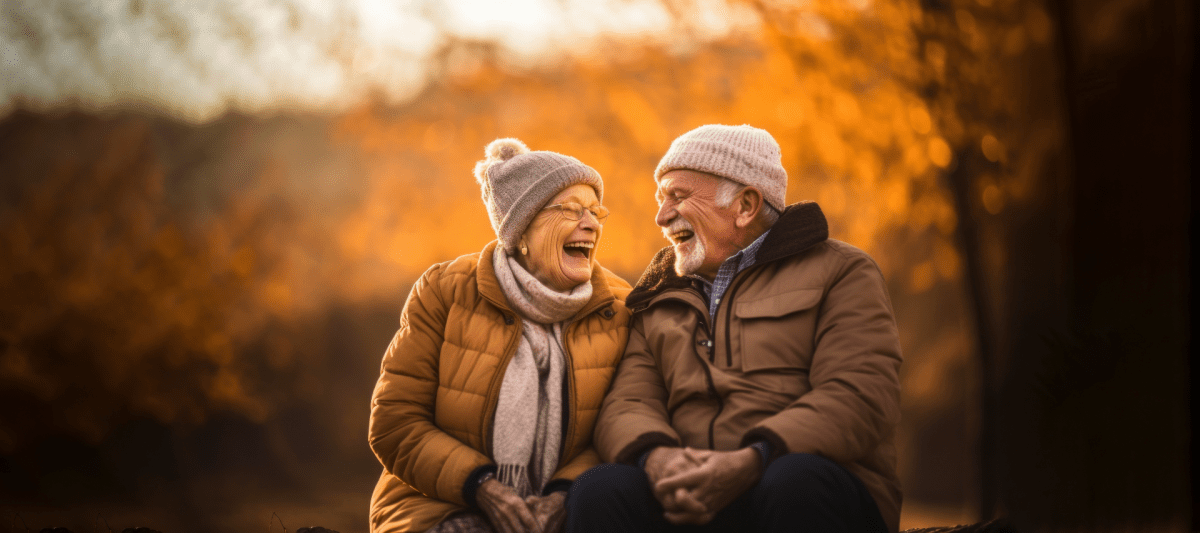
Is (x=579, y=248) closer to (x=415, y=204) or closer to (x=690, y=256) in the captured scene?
(x=690, y=256)

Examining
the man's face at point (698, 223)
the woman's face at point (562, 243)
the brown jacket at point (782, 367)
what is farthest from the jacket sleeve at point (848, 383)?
the woman's face at point (562, 243)

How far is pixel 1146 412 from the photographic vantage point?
10.8ft

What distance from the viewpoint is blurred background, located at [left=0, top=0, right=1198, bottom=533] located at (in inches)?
149

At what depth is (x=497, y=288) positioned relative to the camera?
2.50 m

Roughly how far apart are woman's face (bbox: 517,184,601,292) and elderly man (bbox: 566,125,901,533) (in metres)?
0.22

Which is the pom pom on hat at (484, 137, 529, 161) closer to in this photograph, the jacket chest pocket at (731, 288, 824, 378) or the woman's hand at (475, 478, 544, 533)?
the jacket chest pocket at (731, 288, 824, 378)

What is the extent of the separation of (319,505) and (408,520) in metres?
3.42

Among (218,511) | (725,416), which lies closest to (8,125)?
(218,511)

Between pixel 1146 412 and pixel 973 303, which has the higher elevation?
pixel 973 303

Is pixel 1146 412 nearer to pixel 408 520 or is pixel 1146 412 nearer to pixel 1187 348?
pixel 1187 348

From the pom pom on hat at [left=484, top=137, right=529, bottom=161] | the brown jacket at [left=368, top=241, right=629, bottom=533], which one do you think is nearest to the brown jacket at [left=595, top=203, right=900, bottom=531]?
the brown jacket at [left=368, top=241, right=629, bottom=533]

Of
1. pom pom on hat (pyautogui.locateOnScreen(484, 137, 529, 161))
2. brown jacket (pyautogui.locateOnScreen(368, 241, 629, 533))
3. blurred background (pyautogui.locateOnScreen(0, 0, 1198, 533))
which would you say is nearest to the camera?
brown jacket (pyautogui.locateOnScreen(368, 241, 629, 533))

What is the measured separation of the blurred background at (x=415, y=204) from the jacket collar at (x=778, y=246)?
1925 mm

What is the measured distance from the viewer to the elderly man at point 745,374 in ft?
6.57
